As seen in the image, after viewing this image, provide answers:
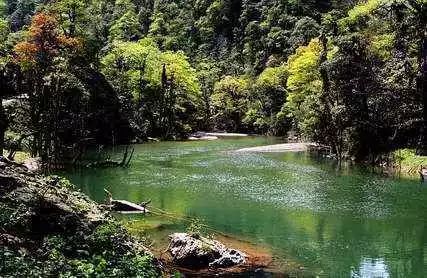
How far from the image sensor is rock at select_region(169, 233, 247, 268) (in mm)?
23472

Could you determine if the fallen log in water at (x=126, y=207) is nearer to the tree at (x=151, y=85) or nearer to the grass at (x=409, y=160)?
the grass at (x=409, y=160)

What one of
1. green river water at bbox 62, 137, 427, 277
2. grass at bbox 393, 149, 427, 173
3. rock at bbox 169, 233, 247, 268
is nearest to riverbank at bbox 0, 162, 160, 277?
rock at bbox 169, 233, 247, 268

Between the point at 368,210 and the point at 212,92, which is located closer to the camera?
the point at 368,210

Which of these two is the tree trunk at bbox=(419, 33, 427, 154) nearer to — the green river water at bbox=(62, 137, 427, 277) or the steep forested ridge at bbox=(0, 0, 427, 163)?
the steep forested ridge at bbox=(0, 0, 427, 163)

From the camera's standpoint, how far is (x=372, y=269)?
25.0 meters

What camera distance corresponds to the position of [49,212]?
57.4 ft

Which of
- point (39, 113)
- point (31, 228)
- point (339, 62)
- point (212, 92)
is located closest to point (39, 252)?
point (31, 228)

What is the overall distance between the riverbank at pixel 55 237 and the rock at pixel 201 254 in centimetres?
477

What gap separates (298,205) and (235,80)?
3608 inches

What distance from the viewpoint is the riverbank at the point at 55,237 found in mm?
12859

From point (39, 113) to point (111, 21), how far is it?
123668 mm

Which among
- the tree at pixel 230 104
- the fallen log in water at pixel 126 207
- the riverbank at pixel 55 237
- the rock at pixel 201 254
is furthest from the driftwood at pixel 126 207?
the tree at pixel 230 104

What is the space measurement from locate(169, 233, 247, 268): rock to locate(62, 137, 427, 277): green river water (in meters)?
2.06

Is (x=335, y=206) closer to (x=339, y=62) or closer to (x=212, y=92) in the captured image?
(x=339, y=62)
